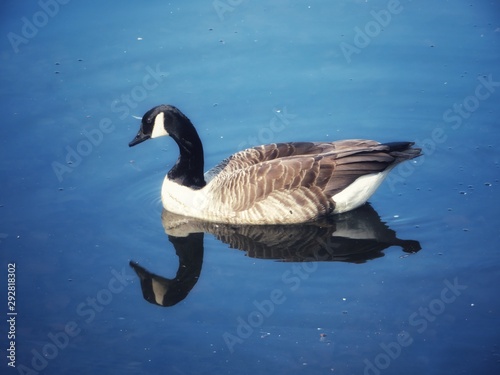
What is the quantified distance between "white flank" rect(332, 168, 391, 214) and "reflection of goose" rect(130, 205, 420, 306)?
0.69ft

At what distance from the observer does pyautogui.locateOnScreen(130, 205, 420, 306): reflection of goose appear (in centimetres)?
1048

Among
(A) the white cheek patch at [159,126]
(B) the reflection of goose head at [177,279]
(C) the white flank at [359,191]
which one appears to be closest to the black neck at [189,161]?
(A) the white cheek patch at [159,126]

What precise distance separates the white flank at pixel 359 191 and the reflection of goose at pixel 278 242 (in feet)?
0.69

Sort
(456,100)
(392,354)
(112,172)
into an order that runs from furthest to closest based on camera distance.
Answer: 1. (456,100)
2. (112,172)
3. (392,354)

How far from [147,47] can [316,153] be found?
4540 millimetres

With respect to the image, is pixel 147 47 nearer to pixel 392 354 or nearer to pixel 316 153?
pixel 316 153

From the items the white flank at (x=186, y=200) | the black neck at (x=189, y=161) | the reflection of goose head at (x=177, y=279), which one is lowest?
the reflection of goose head at (x=177, y=279)

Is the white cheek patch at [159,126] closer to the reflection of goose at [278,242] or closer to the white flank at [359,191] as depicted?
the reflection of goose at [278,242]

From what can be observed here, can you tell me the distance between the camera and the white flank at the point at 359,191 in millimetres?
11367

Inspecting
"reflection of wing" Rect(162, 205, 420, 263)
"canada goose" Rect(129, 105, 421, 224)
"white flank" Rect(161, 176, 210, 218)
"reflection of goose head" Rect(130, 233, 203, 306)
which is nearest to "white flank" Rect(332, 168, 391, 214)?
"canada goose" Rect(129, 105, 421, 224)

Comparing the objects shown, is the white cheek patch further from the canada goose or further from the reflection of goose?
the reflection of goose

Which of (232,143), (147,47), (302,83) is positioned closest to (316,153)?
(232,143)

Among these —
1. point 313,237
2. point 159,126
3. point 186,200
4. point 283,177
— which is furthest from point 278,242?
point 159,126

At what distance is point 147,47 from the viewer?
1488 cm
